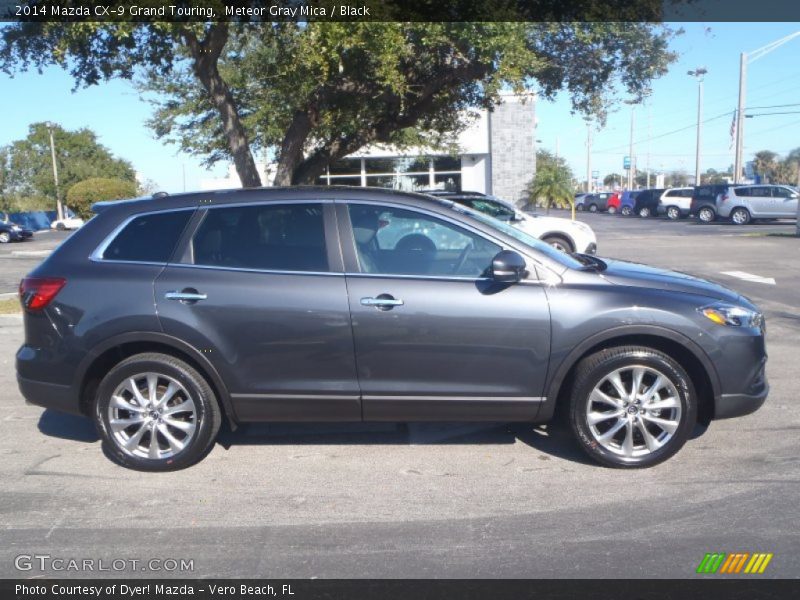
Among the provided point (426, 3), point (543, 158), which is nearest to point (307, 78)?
point (426, 3)

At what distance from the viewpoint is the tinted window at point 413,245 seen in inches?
207

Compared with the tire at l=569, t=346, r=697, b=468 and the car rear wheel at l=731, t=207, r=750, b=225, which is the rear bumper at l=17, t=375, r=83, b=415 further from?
the car rear wheel at l=731, t=207, r=750, b=225

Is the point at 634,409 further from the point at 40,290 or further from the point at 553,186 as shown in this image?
the point at 553,186

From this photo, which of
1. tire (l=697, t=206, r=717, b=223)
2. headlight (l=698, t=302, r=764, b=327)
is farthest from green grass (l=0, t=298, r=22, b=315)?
tire (l=697, t=206, r=717, b=223)

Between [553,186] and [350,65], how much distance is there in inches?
820

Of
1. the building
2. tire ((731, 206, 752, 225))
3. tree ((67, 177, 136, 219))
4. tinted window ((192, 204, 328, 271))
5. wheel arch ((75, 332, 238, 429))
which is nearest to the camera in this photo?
wheel arch ((75, 332, 238, 429))

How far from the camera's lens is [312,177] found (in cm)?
1455

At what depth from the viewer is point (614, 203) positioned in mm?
53812

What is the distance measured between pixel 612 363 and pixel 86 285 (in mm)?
3441

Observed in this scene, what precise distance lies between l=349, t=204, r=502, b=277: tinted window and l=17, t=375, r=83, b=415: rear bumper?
2115mm

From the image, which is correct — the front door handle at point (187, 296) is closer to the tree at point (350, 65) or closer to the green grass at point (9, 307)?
the tree at point (350, 65)

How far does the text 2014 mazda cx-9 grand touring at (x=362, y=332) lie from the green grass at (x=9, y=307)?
680 centimetres

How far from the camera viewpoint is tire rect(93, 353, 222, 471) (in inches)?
208
